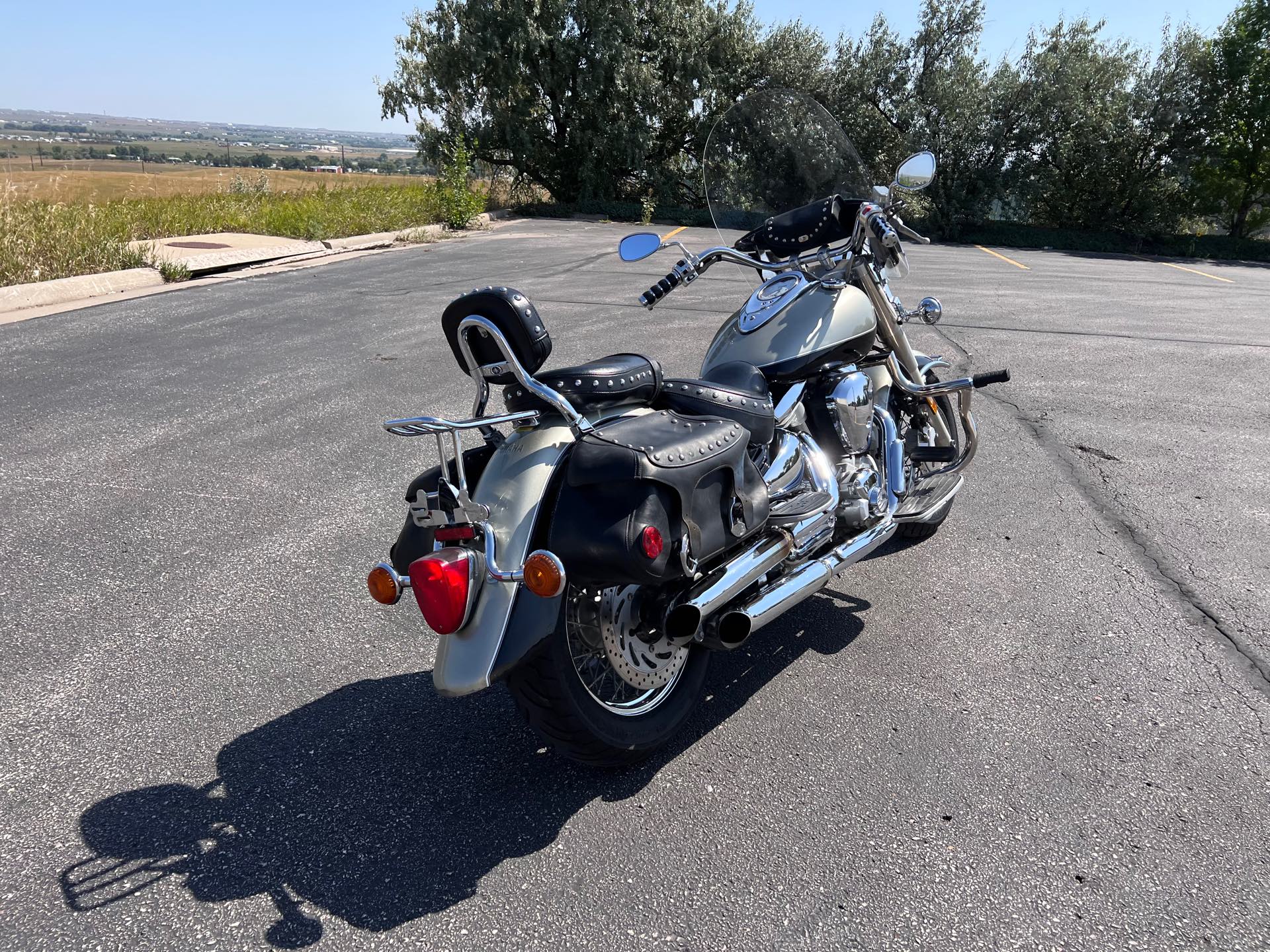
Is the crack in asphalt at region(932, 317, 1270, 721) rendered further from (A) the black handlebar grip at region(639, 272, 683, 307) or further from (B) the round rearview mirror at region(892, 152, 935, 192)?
(A) the black handlebar grip at region(639, 272, 683, 307)

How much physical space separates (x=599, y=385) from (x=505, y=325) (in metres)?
0.35

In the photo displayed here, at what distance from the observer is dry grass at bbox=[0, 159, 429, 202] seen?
15.2 m

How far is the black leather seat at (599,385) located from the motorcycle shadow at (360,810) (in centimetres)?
111

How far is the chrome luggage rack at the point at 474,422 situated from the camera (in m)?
2.51

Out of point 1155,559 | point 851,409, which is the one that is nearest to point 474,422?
point 851,409

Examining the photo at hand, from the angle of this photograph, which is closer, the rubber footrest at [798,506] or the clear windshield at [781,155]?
the rubber footrest at [798,506]

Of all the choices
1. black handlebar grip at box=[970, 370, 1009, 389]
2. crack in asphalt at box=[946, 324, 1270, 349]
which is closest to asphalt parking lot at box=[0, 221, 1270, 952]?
black handlebar grip at box=[970, 370, 1009, 389]

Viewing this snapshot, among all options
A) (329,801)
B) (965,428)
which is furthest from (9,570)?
(965,428)

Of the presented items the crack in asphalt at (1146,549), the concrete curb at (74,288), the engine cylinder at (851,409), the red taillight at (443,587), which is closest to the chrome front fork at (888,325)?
the engine cylinder at (851,409)

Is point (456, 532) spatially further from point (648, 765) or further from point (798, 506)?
point (798, 506)

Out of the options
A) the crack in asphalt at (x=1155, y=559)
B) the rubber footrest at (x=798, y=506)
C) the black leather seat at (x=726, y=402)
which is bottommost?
the crack in asphalt at (x=1155, y=559)

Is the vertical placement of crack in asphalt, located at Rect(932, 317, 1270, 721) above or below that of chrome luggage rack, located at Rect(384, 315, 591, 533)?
below

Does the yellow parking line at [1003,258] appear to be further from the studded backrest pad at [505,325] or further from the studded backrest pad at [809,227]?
the studded backrest pad at [505,325]

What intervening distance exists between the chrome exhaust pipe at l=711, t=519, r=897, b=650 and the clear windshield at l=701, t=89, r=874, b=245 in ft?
5.16
